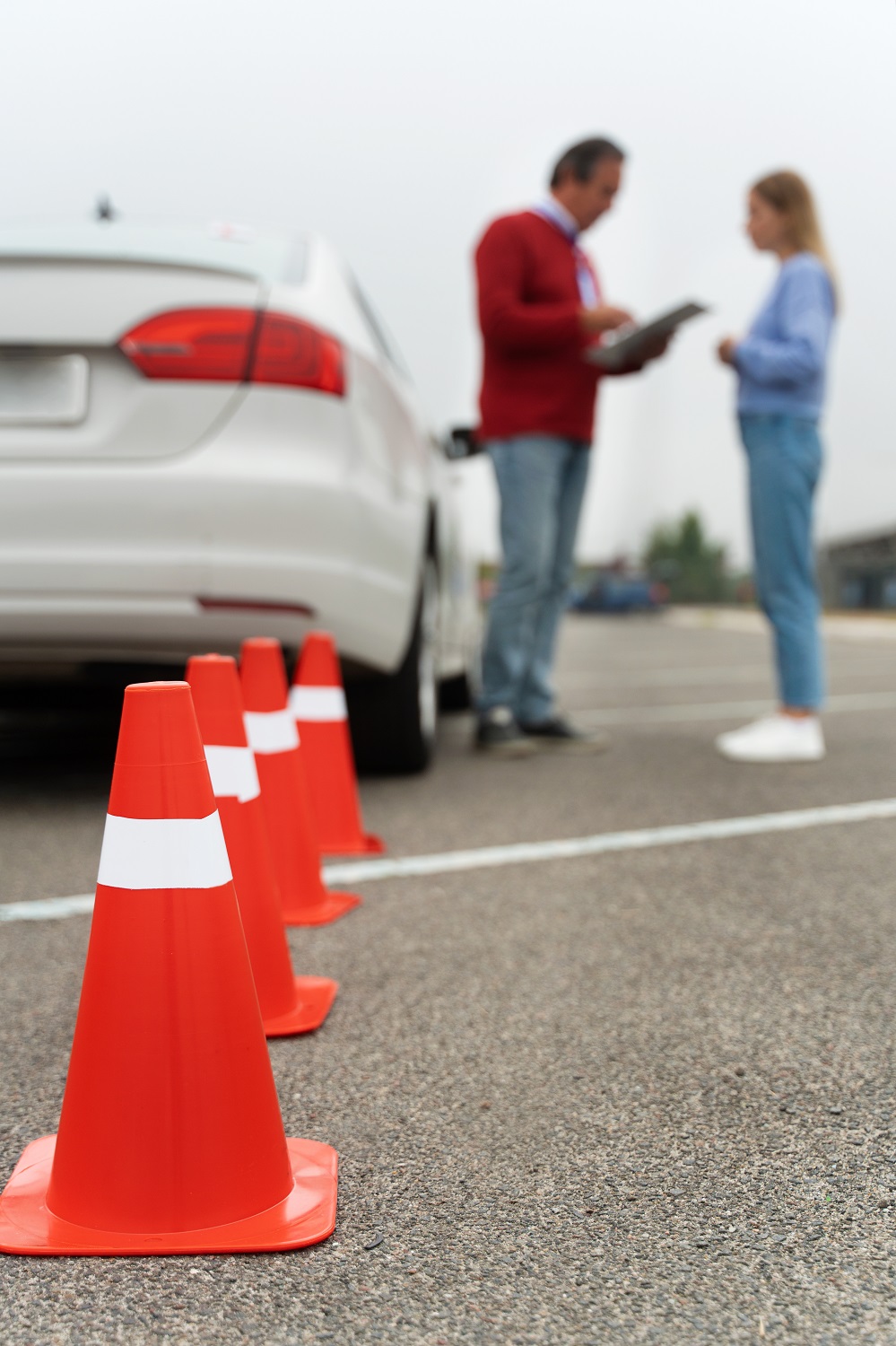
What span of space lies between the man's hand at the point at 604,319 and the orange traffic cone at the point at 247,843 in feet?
10.6

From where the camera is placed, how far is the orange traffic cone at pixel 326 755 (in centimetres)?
342

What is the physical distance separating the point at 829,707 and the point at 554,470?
272cm

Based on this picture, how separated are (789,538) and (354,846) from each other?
2.39m

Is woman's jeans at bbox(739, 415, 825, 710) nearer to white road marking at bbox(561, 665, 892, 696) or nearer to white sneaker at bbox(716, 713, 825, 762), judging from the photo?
white sneaker at bbox(716, 713, 825, 762)

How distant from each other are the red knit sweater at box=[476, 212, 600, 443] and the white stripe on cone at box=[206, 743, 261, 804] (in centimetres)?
324

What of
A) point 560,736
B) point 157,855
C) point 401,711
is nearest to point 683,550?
point 560,736

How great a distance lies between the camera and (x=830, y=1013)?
7.07 ft

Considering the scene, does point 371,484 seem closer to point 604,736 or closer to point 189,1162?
point 604,736

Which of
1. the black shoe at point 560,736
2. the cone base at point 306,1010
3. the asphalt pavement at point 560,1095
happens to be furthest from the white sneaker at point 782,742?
the cone base at point 306,1010

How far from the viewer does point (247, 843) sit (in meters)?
2.14

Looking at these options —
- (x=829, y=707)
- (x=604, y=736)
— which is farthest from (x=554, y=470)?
(x=829, y=707)

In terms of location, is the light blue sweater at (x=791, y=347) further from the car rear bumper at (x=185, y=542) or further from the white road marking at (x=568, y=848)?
the car rear bumper at (x=185, y=542)

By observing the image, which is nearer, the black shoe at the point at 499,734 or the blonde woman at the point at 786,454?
the blonde woman at the point at 786,454

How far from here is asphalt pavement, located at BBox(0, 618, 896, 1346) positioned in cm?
130
